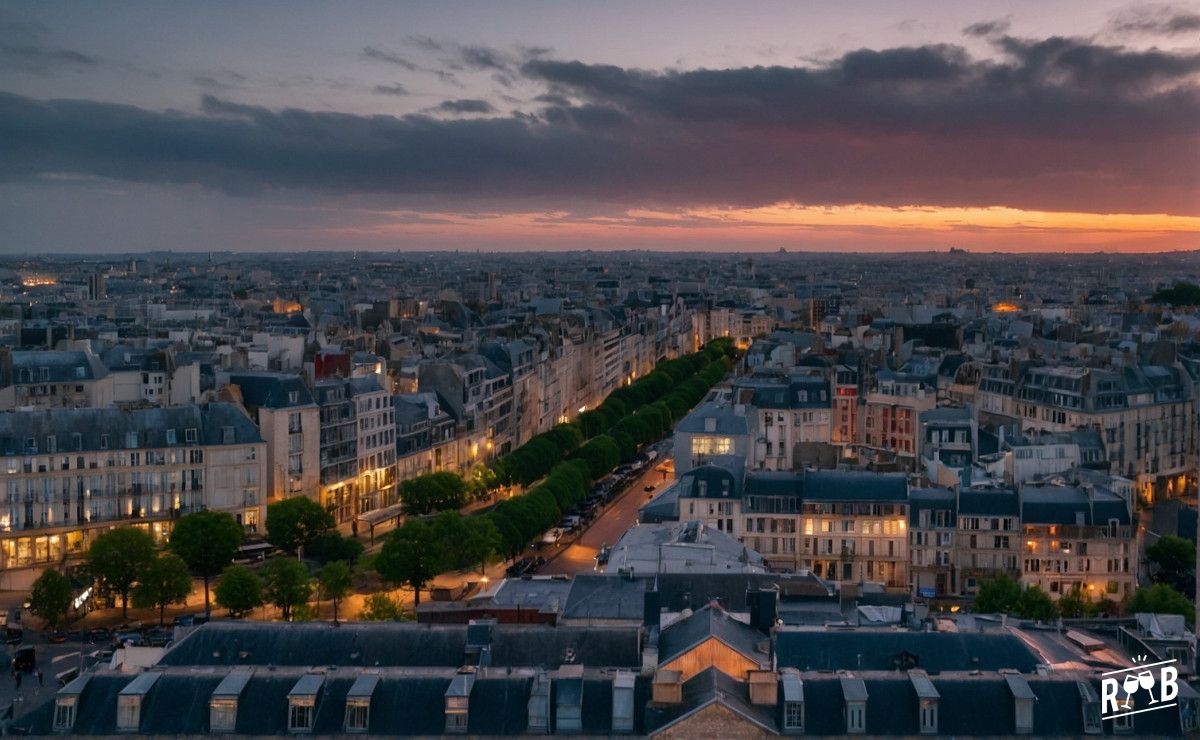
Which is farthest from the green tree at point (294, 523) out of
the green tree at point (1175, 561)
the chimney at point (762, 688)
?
the chimney at point (762, 688)

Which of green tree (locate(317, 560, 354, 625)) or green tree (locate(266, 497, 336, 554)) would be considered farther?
green tree (locate(266, 497, 336, 554))

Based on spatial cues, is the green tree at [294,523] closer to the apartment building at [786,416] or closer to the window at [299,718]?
the apartment building at [786,416]

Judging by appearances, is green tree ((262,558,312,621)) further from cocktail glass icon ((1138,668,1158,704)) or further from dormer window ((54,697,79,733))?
cocktail glass icon ((1138,668,1158,704))

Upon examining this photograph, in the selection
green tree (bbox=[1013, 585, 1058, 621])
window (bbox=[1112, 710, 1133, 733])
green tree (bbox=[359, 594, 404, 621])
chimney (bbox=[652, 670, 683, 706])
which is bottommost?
green tree (bbox=[359, 594, 404, 621])

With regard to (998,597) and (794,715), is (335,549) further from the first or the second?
(794,715)

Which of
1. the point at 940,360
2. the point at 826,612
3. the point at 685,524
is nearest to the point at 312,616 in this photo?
the point at 685,524

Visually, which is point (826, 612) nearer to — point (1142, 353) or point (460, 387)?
point (460, 387)

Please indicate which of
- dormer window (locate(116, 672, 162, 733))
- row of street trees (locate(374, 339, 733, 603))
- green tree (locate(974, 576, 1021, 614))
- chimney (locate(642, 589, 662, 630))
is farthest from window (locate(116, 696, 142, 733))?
green tree (locate(974, 576, 1021, 614))
